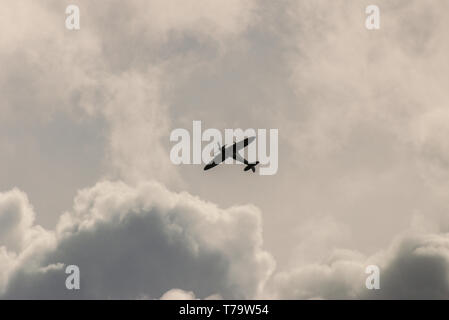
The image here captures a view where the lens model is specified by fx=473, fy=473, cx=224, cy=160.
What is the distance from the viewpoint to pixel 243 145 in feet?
405

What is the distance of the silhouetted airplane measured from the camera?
389 ft

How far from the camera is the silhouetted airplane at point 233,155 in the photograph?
118438 millimetres

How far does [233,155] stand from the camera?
120 metres
